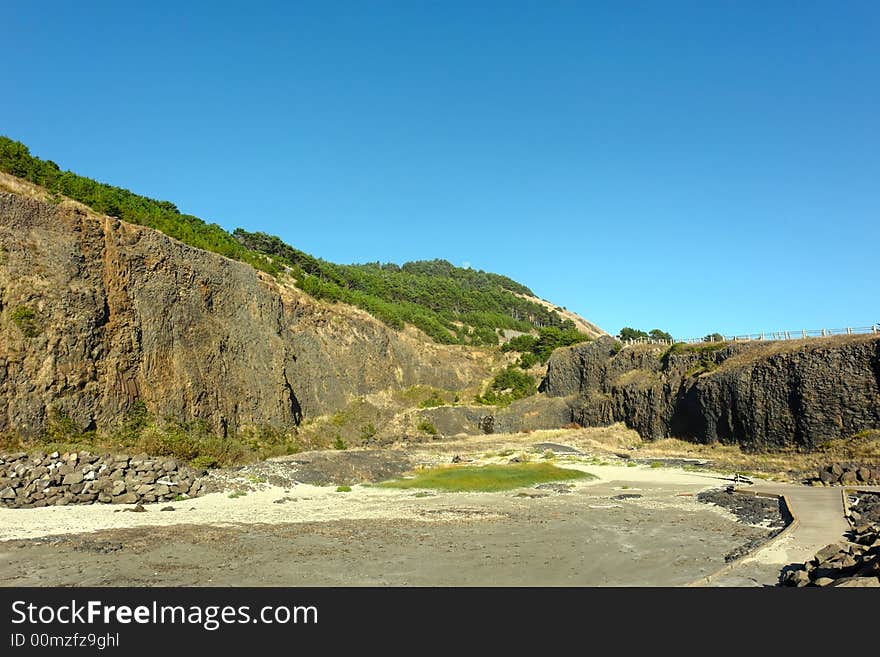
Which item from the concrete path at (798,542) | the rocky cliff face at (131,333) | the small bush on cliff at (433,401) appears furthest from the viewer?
the small bush on cliff at (433,401)

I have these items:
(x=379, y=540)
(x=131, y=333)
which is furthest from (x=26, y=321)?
(x=379, y=540)

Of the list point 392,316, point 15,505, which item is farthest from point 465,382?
point 15,505

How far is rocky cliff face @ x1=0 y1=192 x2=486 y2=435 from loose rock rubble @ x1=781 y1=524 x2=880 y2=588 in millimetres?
35992

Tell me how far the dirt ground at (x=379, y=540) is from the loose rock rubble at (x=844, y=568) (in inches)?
106

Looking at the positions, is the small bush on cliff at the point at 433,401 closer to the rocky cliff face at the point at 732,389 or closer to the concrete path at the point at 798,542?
the rocky cliff face at the point at 732,389

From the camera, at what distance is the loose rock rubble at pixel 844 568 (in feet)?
33.3

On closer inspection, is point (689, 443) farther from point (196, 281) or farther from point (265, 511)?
point (196, 281)

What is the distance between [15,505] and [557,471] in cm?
3035

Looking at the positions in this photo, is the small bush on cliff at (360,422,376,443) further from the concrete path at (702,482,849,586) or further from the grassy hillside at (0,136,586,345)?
→ the concrete path at (702,482,849,586)

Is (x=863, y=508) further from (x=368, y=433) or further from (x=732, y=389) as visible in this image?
(x=368, y=433)

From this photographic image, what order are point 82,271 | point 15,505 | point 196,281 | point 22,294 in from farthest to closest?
point 196,281 → point 82,271 → point 22,294 → point 15,505

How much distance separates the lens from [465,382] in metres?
82.6

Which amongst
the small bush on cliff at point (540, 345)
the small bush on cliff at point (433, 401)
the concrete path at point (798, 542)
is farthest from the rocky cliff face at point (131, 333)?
the concrete path at point (798, 542)

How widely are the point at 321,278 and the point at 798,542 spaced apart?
3580 inches
